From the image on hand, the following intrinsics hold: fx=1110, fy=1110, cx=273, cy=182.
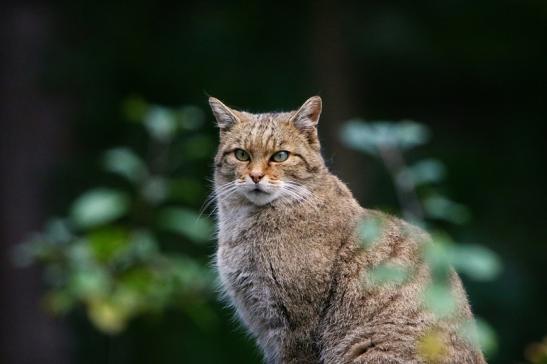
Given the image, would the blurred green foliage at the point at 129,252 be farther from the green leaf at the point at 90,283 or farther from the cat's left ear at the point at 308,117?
the cat's left ear at the point at 308,117

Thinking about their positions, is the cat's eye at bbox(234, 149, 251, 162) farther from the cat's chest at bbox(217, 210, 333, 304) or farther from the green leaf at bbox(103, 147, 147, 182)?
the green leaf at bbox(103, 147, 147, 182)

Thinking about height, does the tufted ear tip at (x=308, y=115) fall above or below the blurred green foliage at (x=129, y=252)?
above

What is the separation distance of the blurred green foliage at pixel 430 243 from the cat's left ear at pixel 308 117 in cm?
85

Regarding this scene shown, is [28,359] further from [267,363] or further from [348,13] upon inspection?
[267,363]

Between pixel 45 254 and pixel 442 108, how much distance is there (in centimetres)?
832

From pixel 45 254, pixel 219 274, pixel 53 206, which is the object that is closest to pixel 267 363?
pixel 219 274

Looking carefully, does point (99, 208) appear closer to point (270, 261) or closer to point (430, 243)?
point (270, 261)

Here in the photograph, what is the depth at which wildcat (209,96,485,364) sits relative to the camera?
623 cm

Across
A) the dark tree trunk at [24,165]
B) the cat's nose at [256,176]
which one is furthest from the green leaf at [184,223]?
the dark tree trunk at [24,165]

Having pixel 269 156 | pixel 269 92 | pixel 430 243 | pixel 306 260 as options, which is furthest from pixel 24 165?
pixel 430 243

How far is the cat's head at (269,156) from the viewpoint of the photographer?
6.67 meters

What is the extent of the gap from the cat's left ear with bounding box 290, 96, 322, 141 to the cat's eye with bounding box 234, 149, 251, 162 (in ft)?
1.22

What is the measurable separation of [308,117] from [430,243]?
1.64m

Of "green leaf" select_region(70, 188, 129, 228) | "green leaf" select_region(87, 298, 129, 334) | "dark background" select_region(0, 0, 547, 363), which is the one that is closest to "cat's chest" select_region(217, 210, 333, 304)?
"green leaf" select_region(70, 188, 129, 228)
